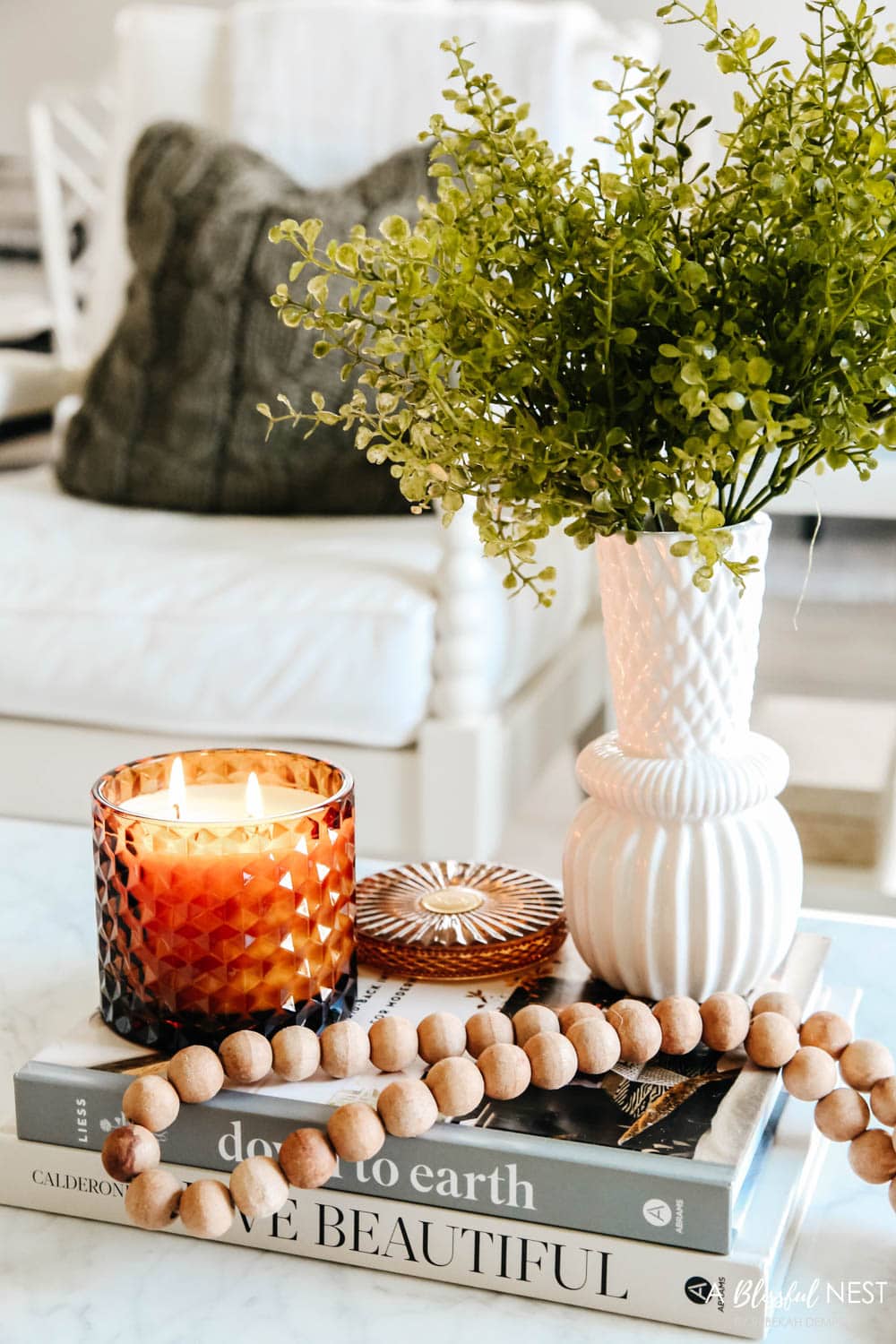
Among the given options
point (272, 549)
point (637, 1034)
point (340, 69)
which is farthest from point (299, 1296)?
point (340, 69)

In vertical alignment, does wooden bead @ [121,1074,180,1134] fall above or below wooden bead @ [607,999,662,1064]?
below

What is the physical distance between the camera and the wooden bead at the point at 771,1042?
1.94 ft

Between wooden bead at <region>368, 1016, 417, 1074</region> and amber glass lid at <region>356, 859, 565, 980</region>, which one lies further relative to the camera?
amber glass lid at <region>356, 859, 565, 980</region>

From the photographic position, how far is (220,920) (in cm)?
60

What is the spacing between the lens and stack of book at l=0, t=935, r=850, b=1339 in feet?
1.71

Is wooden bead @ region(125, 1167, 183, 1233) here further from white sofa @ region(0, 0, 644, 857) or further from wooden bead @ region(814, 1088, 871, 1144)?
white sofa @ region(0, 0, 644, 857)

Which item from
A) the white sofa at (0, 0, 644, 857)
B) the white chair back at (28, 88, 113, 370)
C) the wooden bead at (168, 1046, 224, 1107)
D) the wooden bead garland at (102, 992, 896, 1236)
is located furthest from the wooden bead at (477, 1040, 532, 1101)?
the white chair back at (28, 88, 113, 370)

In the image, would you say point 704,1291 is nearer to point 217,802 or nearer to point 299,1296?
point 299,1296

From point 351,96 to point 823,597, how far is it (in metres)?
1.75

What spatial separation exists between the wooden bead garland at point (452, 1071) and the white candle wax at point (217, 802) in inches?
5.1

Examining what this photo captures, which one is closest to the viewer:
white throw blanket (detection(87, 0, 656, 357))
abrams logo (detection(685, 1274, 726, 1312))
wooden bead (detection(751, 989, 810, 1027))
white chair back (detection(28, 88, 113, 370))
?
abrams logo (detection(685, 1274, 726, 1312))

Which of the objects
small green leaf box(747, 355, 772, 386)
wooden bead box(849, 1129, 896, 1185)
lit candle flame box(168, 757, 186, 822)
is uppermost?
small green leaf box(747, 355, 772, 386)

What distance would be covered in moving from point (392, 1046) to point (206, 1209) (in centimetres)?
10

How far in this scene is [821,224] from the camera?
0.55 meters
